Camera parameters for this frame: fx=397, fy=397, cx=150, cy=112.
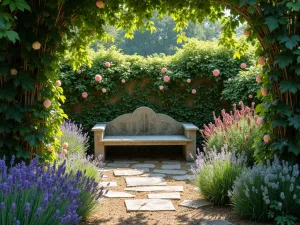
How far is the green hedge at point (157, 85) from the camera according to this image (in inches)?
309

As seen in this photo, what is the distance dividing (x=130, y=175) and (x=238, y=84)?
291 cm

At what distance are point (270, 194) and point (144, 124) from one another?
441 cm

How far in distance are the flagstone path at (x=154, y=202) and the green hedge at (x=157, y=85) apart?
6.70ft

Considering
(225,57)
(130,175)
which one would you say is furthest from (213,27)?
(130,175)

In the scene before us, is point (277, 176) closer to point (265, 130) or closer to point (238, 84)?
point (265, 130)

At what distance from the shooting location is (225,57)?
7.97 metres

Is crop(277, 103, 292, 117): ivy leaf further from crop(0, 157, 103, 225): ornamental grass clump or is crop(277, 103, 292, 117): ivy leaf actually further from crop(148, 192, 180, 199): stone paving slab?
crop(0, 157, 103, 225): ornamental grass clump

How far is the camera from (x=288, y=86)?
11.8 ft

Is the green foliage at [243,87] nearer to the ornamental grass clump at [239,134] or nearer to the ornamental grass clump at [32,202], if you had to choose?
the ornamental grass clump at [239,134]

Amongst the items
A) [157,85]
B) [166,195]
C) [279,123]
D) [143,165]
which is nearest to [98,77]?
[157,85]

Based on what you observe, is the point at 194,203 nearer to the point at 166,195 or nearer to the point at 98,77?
the point at 166,195

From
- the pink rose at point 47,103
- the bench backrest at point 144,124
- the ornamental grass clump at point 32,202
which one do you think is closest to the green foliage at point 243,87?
the bench backrest at point 144,124

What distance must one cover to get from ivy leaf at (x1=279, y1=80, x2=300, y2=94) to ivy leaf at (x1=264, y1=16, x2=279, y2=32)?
529mm

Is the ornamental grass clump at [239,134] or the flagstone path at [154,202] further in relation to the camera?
the ornamental grass clump at [239,134]
